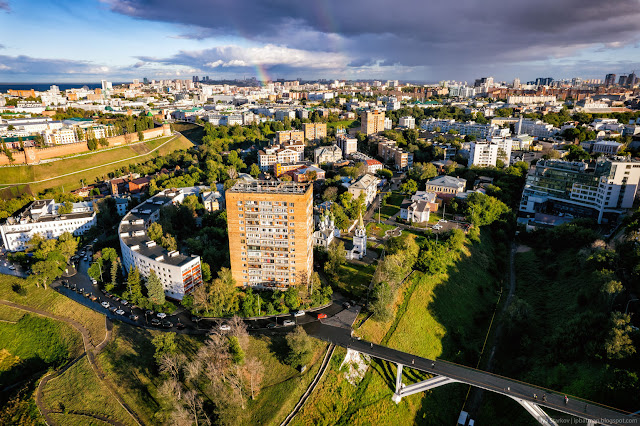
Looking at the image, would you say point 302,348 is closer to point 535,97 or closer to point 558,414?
point 558,414

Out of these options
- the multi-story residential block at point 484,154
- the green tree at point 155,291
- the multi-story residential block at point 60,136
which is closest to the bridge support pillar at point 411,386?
the green tree at point 155,291

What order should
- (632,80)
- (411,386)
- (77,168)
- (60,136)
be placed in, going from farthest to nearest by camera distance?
(632,80) < (60,136) < (77,168) < (411,386)

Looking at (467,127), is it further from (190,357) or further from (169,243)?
(190,357)

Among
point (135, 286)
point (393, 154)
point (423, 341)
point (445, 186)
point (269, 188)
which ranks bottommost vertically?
point (423, 341)

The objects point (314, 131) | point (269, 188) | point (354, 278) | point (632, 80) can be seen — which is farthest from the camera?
point (632, 80)

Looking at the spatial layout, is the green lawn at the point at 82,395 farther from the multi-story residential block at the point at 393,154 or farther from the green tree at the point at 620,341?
the multi-story residential block at the point at 393,154

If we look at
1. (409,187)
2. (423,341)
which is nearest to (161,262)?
(423,341)
